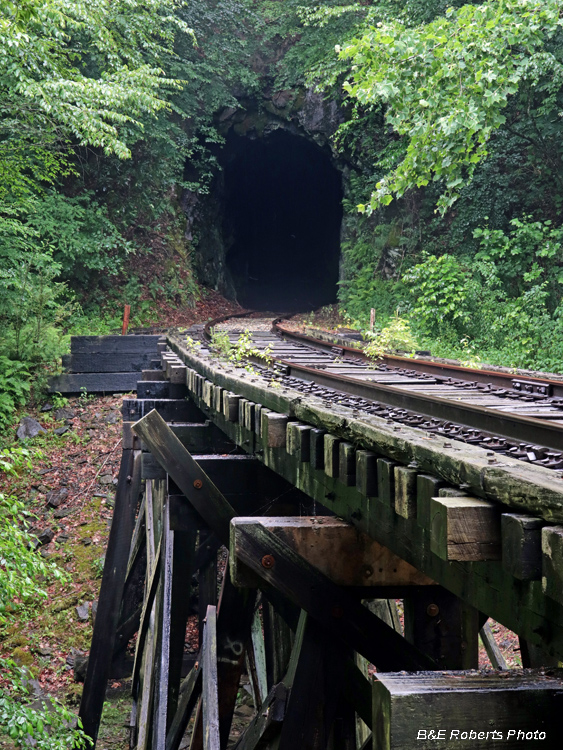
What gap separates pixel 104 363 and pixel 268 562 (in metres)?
10.6

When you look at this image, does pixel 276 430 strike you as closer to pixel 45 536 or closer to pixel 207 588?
pixel 207 588

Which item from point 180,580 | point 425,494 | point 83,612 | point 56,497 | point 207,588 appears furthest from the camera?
point 56,497

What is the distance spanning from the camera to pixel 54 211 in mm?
16156

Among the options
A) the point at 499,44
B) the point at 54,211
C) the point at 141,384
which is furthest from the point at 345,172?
the point at 141,384

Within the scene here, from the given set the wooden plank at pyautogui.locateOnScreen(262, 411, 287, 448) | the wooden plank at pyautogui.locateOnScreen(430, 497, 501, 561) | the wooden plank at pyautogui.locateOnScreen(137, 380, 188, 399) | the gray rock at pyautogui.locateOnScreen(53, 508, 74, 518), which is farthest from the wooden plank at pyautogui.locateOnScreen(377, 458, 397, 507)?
the gray rock at pyautogui.locateOnScreen(53, 508, 74, 518)

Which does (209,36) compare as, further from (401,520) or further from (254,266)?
(401,520)

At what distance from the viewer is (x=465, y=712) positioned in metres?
1.45

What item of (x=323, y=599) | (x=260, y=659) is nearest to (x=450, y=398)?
(x=323, y=599)

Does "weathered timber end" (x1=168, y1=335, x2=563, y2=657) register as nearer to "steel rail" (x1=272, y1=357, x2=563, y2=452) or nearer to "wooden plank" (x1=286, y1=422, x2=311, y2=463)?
"wooden plank" (x1=286, y1=422, x2=311, y2=463)

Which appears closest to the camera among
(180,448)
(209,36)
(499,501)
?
(499,501)

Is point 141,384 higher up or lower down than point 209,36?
lower down

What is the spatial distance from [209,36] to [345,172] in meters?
6.29

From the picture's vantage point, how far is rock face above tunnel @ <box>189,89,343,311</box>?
75.7ft

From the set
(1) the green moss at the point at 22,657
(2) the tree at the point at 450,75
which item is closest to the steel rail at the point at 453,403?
(2) the tree at the point at 450,75
